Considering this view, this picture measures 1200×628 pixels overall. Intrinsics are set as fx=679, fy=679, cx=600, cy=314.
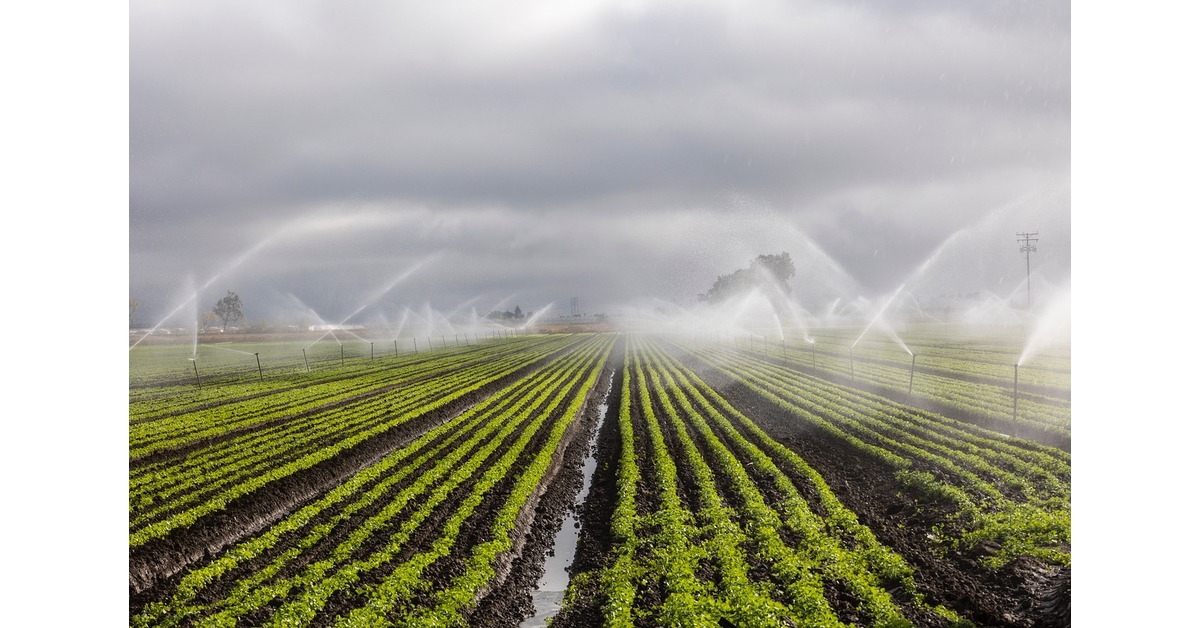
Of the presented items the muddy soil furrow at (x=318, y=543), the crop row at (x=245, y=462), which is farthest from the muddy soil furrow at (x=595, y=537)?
the crop row at (x=245, y=462)

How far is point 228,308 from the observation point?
20281 millimetres

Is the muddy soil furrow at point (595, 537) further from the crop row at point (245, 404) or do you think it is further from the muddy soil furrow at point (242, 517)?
the crop row at point (245, 404)

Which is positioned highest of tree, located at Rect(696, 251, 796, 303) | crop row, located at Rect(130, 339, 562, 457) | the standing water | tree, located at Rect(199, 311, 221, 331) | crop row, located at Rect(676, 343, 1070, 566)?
tree, located at Rect(696, 251, 796, 303)

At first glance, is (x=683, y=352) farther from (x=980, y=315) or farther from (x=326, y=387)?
(x=326, y=387)

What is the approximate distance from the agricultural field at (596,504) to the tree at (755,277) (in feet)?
16.4

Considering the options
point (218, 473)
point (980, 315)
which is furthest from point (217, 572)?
point (980, 315)

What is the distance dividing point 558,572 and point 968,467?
426 inches

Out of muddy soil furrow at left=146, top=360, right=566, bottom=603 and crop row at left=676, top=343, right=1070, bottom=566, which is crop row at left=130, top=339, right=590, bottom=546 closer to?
muddy soil furrow at left=146, top=360, right=566, bottom=603

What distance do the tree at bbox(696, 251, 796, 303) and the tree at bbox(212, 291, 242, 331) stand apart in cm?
1705

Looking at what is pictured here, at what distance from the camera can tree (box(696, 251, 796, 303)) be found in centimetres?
2772

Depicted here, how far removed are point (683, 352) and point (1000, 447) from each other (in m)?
35.2

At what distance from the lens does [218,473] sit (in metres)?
17.1

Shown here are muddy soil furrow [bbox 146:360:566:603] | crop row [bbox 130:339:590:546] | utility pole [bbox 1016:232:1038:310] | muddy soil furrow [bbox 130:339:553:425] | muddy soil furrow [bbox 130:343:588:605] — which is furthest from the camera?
muddy soil furrow [bbox 130:339:553:425]

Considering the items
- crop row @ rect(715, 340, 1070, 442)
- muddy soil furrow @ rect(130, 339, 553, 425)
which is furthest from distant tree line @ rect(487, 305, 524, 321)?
crop row @ rect(715, 340, 1070, 442)
